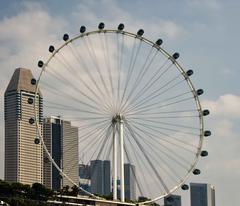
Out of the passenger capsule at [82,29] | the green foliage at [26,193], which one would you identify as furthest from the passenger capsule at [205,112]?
the green foliage at [26,193]

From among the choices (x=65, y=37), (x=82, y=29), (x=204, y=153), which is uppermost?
(x=82, y=29)

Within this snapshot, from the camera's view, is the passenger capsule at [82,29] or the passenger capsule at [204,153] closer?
the passenger capsule at [82,29]

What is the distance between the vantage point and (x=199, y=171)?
9044 cm

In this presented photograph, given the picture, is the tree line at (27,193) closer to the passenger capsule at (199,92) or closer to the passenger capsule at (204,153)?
the passenger capsule at (204,153)

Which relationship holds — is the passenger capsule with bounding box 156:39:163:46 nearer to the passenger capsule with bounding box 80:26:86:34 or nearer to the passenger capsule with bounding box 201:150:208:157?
the passenger capsule with bounding box 80:26:86:34

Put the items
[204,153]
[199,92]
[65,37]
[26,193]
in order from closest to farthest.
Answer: [65,37] < [204,153] < [199,92] < [26,193]

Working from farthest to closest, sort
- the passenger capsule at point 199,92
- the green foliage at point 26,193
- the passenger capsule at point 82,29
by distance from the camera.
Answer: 1. the green foliage at point 26,193
2. the passenger capsule at point 199,92
3. the passenger capsule at point 82,29

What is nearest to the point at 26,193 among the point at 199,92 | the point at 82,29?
the point at 82,29

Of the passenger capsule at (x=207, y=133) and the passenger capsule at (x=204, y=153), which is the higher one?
the passenger capsule at (x=207, y=133)

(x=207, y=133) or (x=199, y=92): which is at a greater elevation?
(x=199, y=92)

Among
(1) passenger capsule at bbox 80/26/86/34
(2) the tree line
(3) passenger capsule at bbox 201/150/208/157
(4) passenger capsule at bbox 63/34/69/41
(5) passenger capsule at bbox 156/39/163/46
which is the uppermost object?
(1) passenger capsule at bbox 80/26/86/34

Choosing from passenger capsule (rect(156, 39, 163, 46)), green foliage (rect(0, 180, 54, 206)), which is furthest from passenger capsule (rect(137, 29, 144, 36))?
green foliage (rect(0, 180, 54, 206))

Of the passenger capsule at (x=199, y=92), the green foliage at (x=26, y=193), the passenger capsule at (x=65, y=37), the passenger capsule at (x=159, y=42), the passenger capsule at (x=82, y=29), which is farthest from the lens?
the green foliage at (x=26, y=193)

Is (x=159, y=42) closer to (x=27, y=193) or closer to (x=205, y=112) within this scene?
(x=205, y=112)
